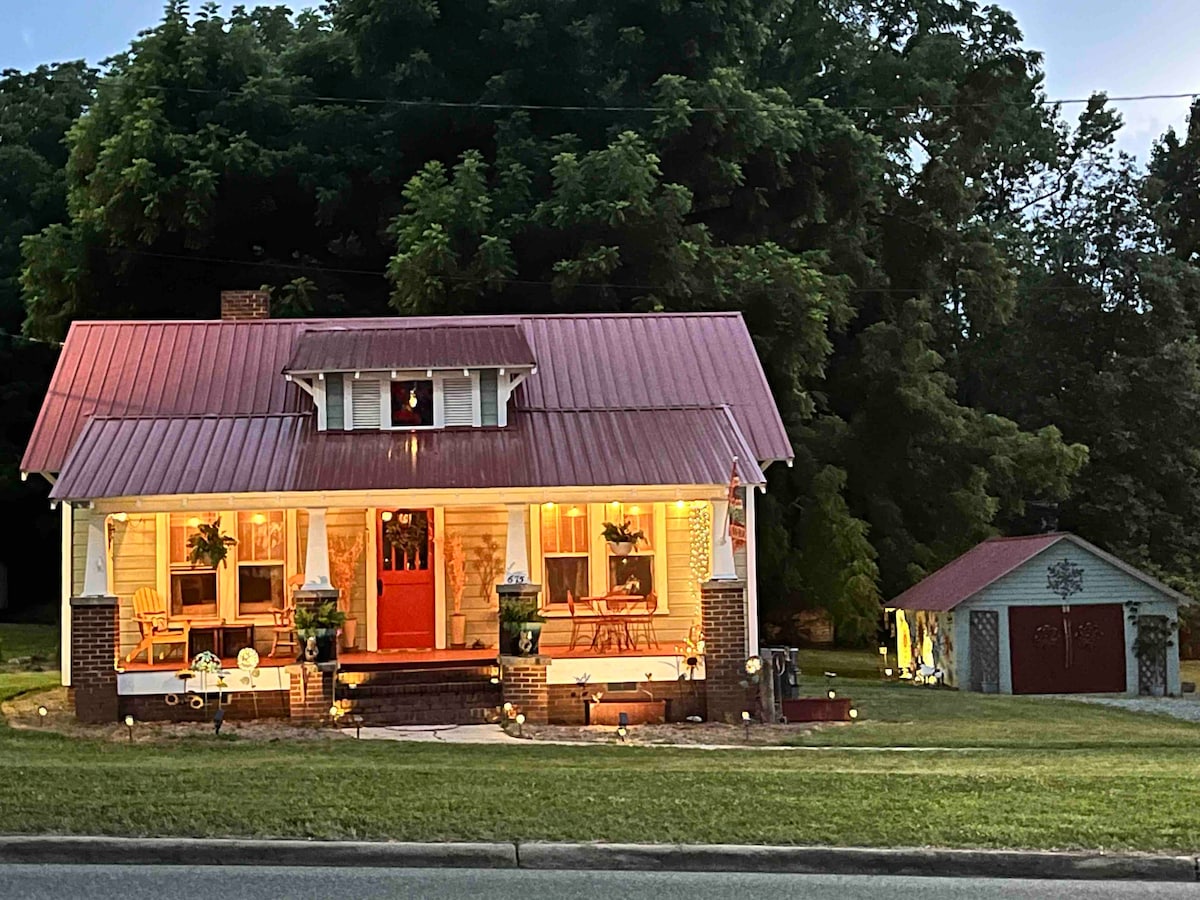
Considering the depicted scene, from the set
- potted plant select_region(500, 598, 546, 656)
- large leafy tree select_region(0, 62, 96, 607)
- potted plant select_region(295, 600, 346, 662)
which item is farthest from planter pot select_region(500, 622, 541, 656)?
large leafy tree select_region(0, 62, 96, 607)

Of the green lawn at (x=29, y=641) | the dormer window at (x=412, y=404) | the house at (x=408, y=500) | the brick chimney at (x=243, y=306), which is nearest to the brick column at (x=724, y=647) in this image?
the house at (x=408, y=500)

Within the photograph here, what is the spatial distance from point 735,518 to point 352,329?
6914mm

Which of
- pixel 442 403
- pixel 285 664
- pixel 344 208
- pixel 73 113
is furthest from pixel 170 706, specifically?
pixel 73 113

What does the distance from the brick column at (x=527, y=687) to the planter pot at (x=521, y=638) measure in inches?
3.0

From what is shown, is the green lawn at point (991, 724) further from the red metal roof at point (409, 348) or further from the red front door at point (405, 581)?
the red metal roof at point (409, 348)

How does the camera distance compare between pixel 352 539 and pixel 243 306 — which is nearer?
pixel 352 539

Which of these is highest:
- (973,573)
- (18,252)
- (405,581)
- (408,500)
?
(18,252)

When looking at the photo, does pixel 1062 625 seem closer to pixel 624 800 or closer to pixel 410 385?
pixel 410 385

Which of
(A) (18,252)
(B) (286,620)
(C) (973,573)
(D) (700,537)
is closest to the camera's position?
(D) (700,537)

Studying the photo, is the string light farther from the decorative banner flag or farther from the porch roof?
the porch roof

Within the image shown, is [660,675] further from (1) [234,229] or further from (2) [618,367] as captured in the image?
(1) [234,229]

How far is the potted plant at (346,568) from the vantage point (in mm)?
19656

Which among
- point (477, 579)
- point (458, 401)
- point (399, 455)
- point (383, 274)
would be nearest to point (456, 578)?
point (477, 579)

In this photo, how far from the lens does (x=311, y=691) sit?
1706 centimetres
